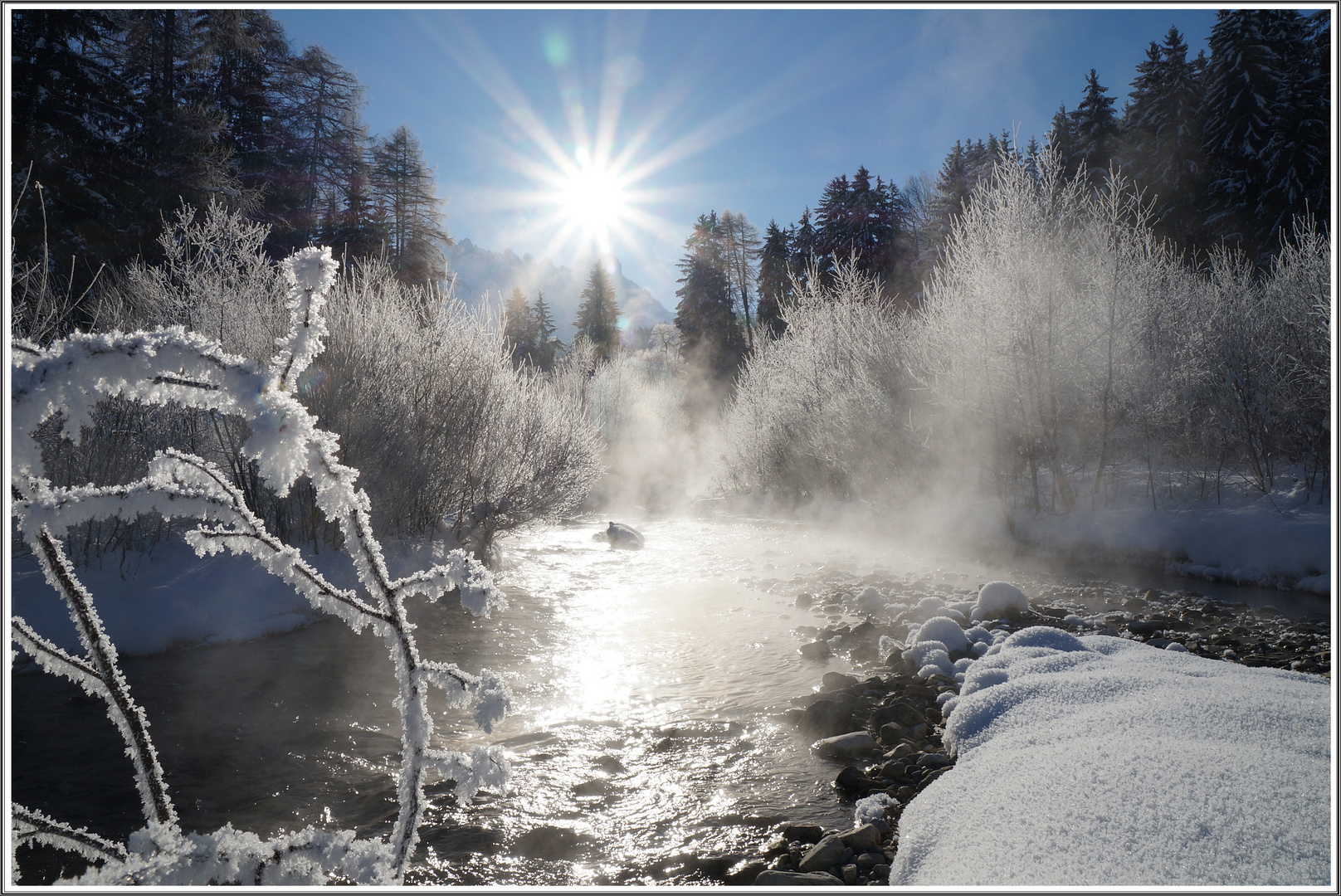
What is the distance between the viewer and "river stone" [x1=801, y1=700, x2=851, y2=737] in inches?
181

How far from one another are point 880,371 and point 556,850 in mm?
12595

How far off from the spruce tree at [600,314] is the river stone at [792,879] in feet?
129

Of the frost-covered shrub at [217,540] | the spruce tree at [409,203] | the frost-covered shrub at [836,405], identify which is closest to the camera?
the frost-covered shrub at [217,540]

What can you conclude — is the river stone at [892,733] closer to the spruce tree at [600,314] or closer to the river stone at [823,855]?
the river stone at [823,855]

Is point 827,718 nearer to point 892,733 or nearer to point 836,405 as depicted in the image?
point 892,733

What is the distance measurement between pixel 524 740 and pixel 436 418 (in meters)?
6.24

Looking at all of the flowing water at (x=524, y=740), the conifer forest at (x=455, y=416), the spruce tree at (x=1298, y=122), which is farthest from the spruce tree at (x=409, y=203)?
the spruce tree at (x=1298, y=122)

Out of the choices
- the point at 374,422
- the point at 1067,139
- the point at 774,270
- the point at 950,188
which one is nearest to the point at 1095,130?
the point at 1067,139

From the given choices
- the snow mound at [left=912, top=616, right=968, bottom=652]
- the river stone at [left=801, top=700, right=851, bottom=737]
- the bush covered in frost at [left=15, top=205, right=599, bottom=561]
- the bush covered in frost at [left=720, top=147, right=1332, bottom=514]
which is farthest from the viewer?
the bush covered in frost at [left=720, top=147, right=1332, bottom=514]

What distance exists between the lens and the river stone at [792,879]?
2.83 m

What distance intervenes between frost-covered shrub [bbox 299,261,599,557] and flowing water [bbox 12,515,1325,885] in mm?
2023

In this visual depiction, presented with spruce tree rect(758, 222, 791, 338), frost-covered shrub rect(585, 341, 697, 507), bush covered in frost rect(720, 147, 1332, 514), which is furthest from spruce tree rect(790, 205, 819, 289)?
bush covered in frost rect(720, 147, 1332, 514)

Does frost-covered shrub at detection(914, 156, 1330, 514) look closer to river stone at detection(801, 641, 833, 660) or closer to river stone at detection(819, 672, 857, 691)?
river stone at detection(801, 641, 833, 660)

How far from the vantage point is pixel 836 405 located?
15156 millimetres
